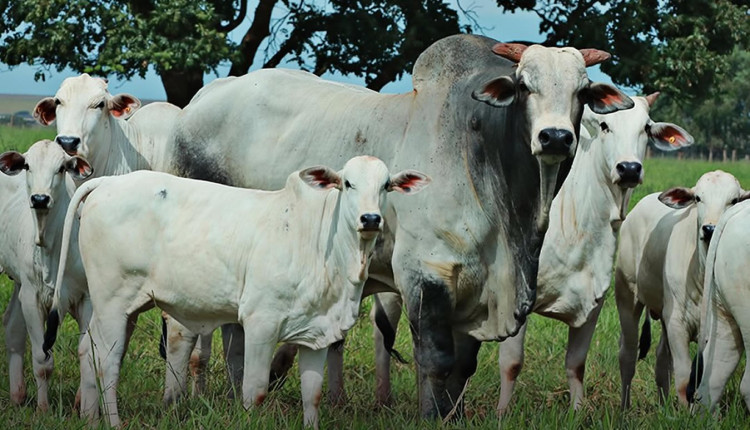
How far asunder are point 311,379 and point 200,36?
12384 millimetres

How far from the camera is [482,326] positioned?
661cm

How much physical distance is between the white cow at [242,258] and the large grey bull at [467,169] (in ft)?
1.55

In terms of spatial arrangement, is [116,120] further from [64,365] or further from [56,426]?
[56,426]

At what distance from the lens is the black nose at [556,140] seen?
569 cm

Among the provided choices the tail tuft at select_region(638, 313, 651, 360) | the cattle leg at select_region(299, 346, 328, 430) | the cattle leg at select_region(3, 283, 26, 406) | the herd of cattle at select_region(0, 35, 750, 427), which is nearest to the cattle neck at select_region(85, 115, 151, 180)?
the herd of cattle at select_region(0, 35, 750, 427)

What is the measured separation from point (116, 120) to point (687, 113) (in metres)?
66.9

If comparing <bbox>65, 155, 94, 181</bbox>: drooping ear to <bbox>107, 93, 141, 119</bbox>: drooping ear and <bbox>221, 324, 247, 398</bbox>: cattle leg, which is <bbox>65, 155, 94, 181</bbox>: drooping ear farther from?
<bbox>221, 324, 247, 398</bbox>: cattle leg

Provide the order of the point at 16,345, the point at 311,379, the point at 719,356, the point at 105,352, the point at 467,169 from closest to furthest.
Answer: the point at 311,379
the point at 105,352
the point at 467,169
the point at 719,356
the point at 16,345

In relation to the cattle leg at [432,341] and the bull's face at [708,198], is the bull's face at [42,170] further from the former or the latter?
the bull's face at [708,198]

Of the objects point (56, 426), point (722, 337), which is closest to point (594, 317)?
point (722, 337)

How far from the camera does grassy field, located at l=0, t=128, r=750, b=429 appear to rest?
598cm

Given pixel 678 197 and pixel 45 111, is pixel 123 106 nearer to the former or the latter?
pixel 45 111

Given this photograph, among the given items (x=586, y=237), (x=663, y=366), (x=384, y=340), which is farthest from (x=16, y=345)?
(x=663, y=366)

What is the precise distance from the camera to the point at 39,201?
22.3ft
